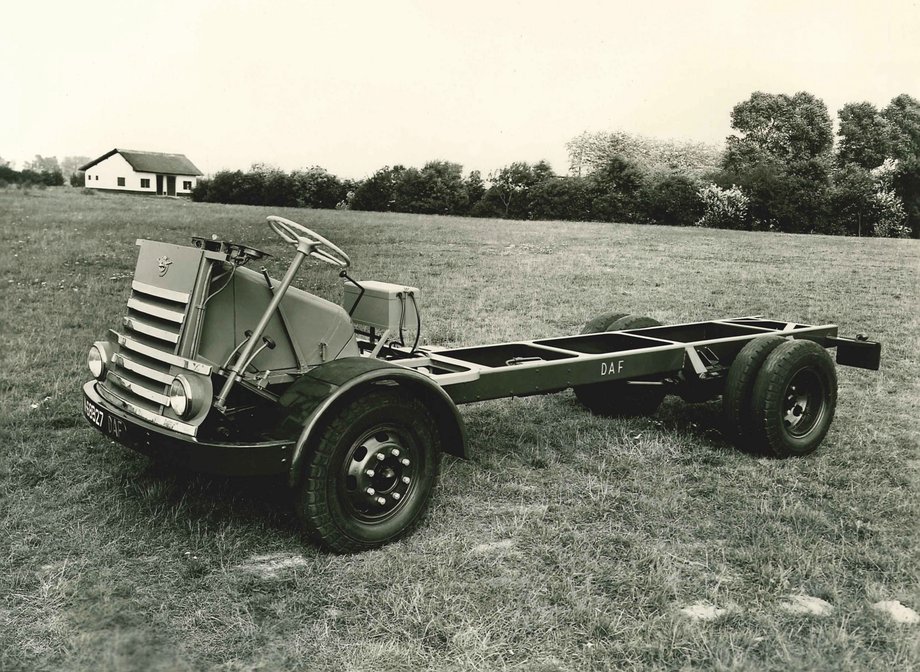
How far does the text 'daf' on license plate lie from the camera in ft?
13.2

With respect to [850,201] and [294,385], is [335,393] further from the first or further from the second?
[850,201]

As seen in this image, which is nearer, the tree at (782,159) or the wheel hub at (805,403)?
the wheel hub at (805,403)

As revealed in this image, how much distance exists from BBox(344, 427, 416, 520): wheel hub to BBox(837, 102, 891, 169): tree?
25.8m

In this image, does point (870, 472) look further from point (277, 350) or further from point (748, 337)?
point (277, 350)

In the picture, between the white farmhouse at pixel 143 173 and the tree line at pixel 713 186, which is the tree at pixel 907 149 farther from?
the white farmhouse at pixel 143 173

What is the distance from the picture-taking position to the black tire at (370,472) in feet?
12.5

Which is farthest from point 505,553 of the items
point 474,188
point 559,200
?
point 559,200

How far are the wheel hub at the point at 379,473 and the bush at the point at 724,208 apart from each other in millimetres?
25147

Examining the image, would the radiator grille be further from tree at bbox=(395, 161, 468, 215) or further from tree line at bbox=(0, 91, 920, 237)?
tree at bbox=(395, 161, 468, 215)

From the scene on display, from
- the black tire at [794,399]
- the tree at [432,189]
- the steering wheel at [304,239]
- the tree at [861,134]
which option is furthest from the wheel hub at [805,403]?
the tree at [861,134]

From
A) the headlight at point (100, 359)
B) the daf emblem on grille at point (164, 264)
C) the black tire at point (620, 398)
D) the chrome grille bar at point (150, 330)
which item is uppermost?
the daf emblem on grille at point (164, 264)

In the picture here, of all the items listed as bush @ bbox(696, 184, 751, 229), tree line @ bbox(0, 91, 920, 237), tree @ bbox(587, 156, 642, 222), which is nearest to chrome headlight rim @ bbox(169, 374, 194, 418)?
tree line @ bbox(0, 91, 920, 237)

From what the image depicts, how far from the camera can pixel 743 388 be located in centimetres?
547

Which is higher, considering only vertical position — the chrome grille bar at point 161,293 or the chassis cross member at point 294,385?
the chrome grille bar at point 161,293
